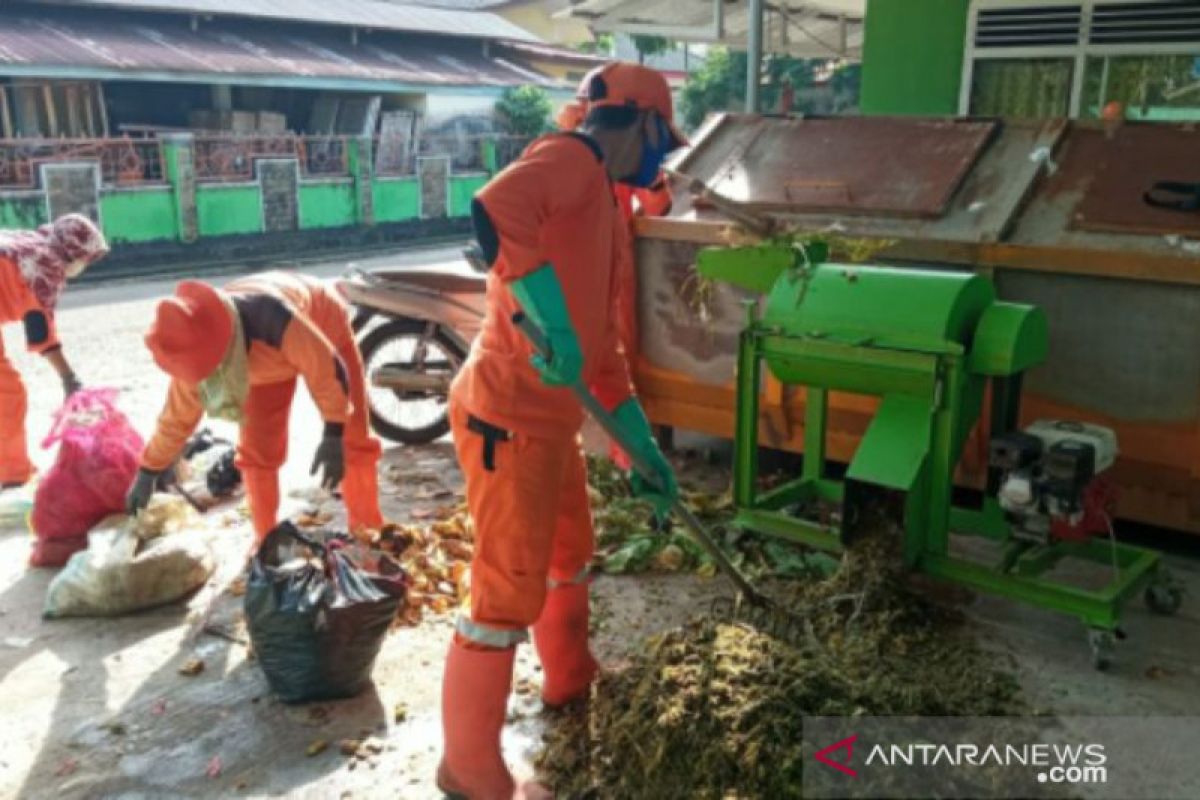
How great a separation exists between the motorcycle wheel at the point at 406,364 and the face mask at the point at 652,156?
3.06 metres

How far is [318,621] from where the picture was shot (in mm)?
3189

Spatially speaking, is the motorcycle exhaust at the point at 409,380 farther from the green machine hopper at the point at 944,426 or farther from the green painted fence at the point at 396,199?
the green painted fence at the point at 396,199

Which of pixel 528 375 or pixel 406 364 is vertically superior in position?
pixel 528 375

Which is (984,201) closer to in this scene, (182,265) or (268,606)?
(268,606)

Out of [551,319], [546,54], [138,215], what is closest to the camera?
[551,319]

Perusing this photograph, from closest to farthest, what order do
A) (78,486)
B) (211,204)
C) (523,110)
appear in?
(78,486) → (211,204) → (523,110)

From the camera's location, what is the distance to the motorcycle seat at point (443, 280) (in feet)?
19.2

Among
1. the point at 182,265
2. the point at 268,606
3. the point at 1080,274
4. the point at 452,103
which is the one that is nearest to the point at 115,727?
the point at 268,606

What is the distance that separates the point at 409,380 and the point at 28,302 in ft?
6.31

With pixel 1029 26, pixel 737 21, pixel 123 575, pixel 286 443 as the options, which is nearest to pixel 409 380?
pixel 286 443

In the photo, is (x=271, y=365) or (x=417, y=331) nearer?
(x=271, y=365)

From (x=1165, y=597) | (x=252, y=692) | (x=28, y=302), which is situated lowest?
(x=252, y=692)

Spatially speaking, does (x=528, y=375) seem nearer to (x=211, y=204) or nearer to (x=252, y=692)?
(x=252, y=692)

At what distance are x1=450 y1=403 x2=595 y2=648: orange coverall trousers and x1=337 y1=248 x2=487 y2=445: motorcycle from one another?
3060 millimetres
